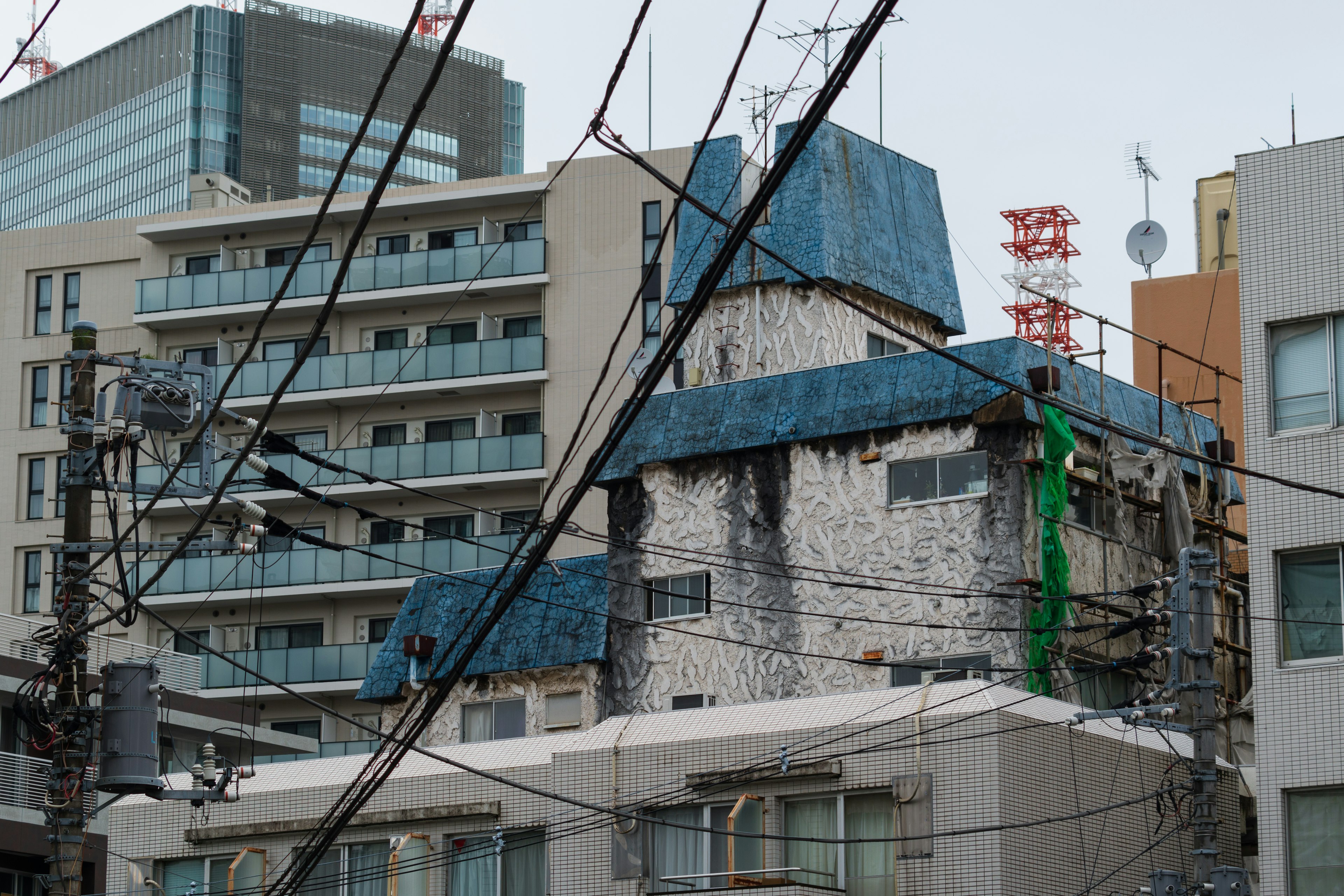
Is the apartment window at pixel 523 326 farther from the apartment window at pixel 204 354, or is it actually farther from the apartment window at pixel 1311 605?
the apartment window at pixel 1311 605

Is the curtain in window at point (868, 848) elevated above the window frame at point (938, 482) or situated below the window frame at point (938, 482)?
below

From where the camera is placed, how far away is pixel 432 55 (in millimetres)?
125812

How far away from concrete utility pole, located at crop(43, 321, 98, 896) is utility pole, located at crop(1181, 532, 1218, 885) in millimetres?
12269

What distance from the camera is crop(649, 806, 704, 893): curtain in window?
29.9 m

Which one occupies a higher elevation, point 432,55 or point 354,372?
point 432,55

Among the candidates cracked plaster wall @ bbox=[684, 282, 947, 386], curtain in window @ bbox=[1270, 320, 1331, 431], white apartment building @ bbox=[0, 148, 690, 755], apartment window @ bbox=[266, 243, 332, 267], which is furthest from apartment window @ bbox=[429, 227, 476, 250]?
curtain in window @ bbox=[1270, 320, 1331, 431]

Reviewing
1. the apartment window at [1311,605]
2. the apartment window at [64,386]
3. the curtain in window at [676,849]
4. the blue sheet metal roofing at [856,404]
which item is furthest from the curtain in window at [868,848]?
the apartment window at [64,386]

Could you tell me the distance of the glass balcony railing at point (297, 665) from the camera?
62781mm

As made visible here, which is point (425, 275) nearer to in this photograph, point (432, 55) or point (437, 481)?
point (437, 481)

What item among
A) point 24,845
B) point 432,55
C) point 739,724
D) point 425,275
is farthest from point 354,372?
point 432,55

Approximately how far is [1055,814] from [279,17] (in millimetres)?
108851

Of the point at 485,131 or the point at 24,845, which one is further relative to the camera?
the point at 485,131

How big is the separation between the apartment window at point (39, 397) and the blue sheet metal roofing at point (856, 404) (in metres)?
38.8

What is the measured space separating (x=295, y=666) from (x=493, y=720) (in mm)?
26715
